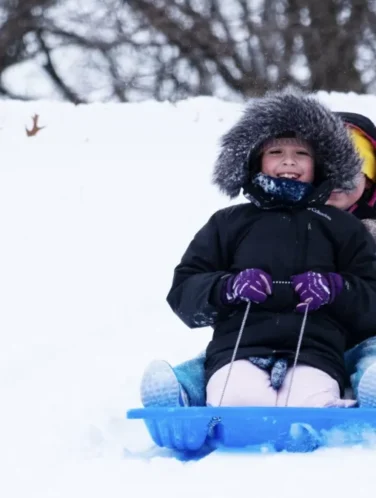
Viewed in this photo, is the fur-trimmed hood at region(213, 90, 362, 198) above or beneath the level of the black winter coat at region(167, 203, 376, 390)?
above

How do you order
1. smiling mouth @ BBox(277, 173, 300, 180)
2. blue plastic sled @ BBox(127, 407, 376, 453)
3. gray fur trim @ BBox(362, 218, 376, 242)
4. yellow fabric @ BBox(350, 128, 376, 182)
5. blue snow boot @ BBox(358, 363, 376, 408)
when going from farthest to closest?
yellow fabric @ BBox(350, 128, 376, 182) < gray fur trim @ BBox(362, 218, 376, 242) < smiling mouth @ BBox(277, 173, 300, 180) < blue snow boot @ BBox(358, 363, 376, 408) < blue plastic sled @ BBox(127, 407, 376, 453)

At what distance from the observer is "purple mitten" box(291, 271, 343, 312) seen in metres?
2.76

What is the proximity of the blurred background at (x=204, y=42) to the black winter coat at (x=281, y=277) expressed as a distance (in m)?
6.91

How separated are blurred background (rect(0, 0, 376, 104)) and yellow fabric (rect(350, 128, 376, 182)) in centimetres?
631

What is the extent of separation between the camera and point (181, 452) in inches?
103

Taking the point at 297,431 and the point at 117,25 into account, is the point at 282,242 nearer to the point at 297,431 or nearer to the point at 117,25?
the point at 297,431

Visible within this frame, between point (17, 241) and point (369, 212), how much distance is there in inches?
94.3

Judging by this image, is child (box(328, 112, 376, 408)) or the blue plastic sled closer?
the blue plastic sled

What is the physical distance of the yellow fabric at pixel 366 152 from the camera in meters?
3.55

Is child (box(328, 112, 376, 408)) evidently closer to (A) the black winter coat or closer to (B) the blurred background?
(A) the black winter coat

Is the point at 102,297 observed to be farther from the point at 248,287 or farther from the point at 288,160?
the point at 248,287

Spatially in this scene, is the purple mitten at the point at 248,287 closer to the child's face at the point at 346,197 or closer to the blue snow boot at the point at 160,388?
the blue snow boot at the point at 160,388

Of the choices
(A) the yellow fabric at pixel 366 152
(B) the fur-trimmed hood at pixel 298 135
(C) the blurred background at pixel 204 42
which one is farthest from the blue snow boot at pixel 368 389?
(C) the blurred background at pixel 204 42

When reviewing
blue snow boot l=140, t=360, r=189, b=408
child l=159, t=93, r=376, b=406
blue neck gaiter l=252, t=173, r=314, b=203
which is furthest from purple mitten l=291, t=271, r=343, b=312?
blue snow boot l=140, t=360, r=189, b=408
